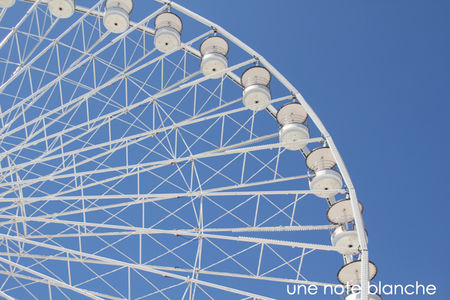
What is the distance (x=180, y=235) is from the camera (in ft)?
39.5

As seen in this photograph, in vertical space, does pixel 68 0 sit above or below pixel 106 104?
above

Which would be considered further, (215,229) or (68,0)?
(68,0)

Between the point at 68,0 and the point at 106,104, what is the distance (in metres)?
3.19

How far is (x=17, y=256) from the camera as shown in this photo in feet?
42.0

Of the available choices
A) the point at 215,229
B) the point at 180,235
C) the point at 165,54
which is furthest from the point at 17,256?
the point at 165,54

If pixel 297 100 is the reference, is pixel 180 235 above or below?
below

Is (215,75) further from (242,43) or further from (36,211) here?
(36,211)

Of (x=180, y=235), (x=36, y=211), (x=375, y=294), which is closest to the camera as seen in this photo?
(x=375, y=294)

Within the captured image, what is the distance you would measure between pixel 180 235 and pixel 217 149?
7.93ft

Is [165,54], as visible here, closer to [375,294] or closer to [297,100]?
[297,100]

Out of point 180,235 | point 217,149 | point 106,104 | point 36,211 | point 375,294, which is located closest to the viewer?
point 375,294

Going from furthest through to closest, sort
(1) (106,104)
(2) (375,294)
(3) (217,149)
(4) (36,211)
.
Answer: (1) (106,104), (4) (36,211), (3) (217,149), (2) (375,294)

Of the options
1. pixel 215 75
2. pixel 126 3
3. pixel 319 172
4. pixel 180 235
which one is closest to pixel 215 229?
pixel 180 235

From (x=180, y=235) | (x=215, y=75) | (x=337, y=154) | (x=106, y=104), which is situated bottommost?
(x=180, y=235)
